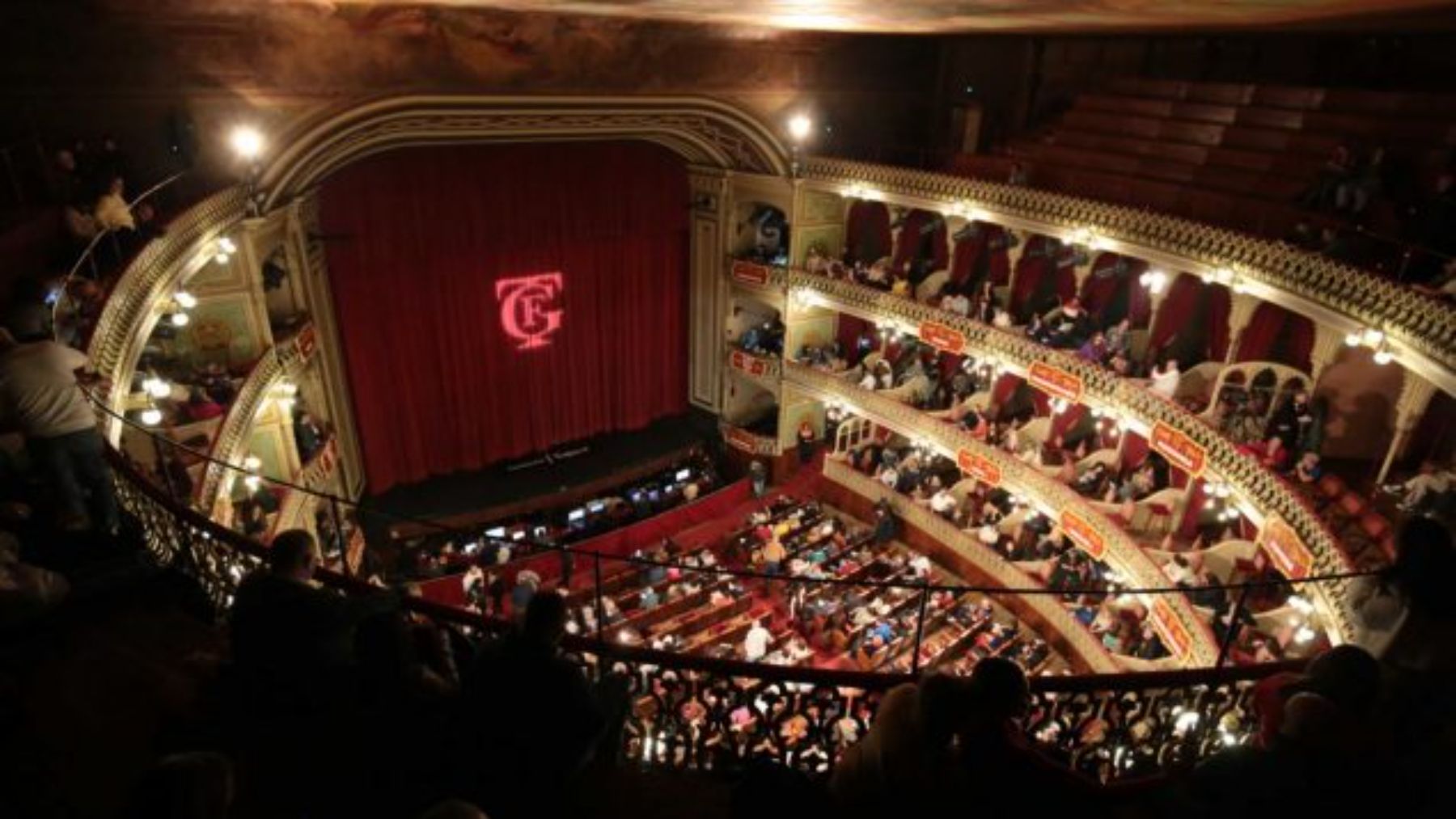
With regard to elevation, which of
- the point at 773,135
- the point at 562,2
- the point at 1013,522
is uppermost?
the point at 562,2

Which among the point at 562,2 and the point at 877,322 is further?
the point at 877,322

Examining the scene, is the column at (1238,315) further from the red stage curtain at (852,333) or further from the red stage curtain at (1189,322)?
the red stage curtain at (852,333)

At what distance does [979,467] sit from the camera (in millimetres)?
15812

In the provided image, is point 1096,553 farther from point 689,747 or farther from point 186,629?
point 186,629

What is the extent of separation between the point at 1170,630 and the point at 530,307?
13.0m

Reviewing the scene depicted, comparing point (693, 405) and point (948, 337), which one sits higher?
point (948, 337)

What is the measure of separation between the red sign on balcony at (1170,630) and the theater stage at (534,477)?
420 inches

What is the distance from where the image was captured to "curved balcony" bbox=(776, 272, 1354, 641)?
9.40 m

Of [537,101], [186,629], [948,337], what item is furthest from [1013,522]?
[186,629]

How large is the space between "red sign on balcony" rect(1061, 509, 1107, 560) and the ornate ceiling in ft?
24.4

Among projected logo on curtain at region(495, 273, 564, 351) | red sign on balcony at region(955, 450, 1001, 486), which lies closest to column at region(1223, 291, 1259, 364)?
red sign on balcony at region(955, 450, 1001, 486)

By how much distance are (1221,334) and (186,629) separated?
1361 centimetres

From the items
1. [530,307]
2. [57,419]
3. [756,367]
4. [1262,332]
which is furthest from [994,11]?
[530,307]

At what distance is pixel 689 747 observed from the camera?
14.8 ft
